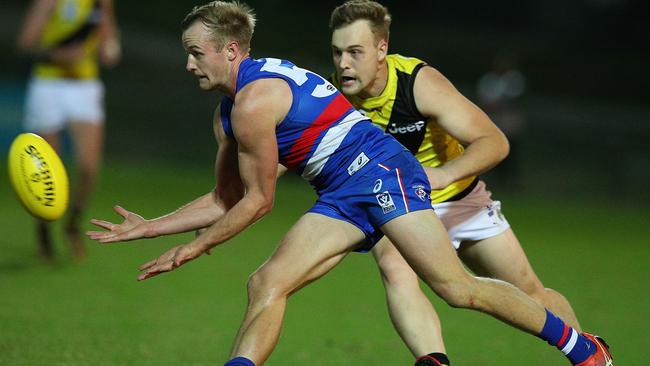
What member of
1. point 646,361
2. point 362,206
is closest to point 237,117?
point 362,206

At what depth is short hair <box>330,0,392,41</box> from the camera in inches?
221

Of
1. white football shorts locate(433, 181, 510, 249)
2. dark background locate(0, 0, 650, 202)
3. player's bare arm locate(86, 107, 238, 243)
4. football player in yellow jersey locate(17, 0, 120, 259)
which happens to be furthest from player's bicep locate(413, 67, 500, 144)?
dark background locate(0, 0, 650, 202)

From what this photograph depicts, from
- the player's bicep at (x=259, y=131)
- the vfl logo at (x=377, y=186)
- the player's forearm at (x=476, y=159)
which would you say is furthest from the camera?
the player's forearm at (x=476, y=159)

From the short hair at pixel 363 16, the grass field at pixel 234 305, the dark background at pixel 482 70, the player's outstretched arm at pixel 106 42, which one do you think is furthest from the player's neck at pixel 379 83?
the dark background at pixel 482 70

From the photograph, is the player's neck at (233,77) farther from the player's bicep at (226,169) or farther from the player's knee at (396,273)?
the player's knee at (396,273)

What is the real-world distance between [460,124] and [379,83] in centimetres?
51

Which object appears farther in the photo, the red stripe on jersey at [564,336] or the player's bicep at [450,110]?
the player's bicep at [450,110]

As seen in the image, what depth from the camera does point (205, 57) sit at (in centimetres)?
499

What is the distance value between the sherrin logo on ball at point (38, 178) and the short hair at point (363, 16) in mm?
1672

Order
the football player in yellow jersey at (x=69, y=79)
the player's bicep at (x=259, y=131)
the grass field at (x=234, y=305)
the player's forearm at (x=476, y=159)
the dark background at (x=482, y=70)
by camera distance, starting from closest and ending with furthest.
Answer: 1. the player's bicep at (x=259, y=131)
2. the player's forearm at (x=476, y=159)
3. the grass field at (x=234, y=305)
4. the football player in yellow jersey at (x=69, y=79)
5. the dark background at (x=482, y=70)

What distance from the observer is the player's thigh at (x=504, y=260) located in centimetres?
582

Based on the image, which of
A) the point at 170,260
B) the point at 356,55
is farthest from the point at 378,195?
the point at 170,260

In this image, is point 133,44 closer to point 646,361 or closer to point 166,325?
point 166,325

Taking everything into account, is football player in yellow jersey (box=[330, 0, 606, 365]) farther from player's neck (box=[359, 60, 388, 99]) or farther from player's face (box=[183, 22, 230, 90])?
player's face (box=[183, 22, 230, 90])
